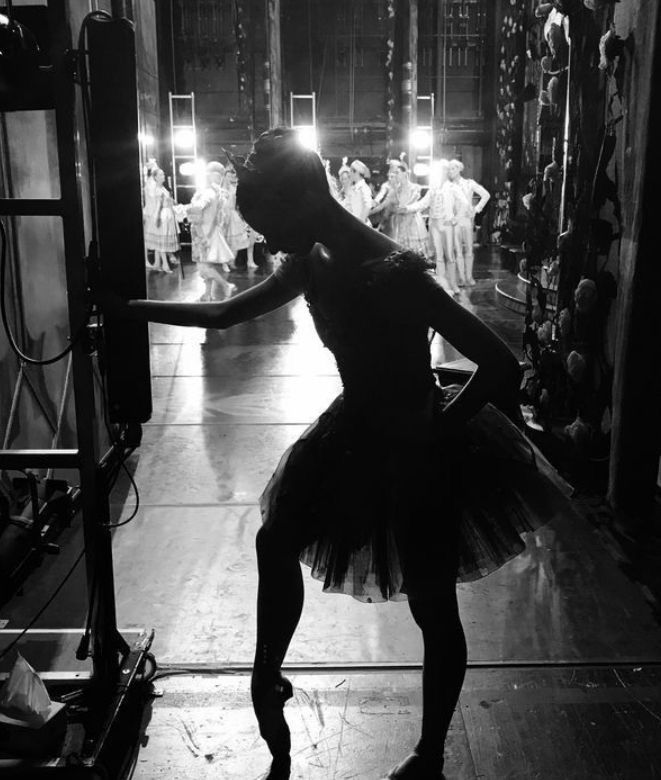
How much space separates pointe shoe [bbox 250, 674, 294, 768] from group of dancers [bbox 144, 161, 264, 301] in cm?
1213

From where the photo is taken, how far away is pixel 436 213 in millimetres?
16344

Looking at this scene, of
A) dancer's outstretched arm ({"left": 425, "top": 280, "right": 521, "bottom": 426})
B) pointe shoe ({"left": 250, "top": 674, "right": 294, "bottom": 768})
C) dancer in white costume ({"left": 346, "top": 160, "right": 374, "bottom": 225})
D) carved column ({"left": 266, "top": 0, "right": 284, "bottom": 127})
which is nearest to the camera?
dancer's outstretched arm ({"left": 425, "top": 280, "right": 521, "bottom": 426})

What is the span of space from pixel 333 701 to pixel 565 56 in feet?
15.0

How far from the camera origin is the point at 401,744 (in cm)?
285

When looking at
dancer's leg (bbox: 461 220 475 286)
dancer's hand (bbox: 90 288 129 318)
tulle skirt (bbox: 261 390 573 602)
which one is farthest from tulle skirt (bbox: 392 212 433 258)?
tulle skirt (bbox: 261 390 573 602)

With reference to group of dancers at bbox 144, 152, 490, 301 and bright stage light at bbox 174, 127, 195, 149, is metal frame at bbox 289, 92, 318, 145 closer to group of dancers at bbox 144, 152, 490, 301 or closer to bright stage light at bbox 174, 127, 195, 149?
bright stage light at bbox 174, 127, 195, 149

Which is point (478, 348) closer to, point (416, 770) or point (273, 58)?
point (416, 770)

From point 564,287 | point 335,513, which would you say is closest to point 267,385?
point 564,287

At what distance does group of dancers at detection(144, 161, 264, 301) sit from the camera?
48.8ft

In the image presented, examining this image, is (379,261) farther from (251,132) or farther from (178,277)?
(251,132)

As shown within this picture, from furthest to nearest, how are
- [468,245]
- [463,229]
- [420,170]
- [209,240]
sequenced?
1. [420,170]
2. [468,245]
3. [463,229]
4. [209,240]

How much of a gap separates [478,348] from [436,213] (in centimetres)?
1456

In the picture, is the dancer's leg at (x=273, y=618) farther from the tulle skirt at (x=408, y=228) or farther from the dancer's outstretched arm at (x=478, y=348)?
the tulle skirt at (x=408, y=228)

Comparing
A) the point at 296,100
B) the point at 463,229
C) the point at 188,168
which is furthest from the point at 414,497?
the point at 296,100
